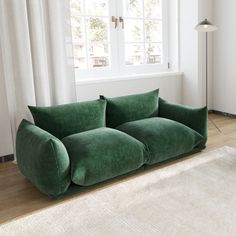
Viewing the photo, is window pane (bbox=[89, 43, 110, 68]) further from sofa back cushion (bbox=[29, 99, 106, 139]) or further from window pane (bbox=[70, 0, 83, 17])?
sofa back cushion (bbox=[29, 99, 106, 139])

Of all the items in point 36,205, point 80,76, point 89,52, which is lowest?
point 36,205

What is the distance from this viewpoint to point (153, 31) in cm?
448

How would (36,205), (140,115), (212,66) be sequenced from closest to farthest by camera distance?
(36,205)
(140,115)
(212,66)

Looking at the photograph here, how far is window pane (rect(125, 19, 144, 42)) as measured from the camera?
165 inches

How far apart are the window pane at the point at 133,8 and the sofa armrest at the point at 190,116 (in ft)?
5.15

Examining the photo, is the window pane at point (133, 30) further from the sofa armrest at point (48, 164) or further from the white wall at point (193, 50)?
the sofa armrest at point (48, 164)

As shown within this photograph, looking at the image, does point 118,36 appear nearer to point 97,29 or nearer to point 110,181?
point 97,29

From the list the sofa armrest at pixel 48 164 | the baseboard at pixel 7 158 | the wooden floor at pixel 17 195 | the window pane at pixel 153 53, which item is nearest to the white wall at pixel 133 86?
the window pane at pixel 153 53

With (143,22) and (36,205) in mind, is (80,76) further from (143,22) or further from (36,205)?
(36,205)

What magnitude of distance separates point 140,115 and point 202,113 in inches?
25.2

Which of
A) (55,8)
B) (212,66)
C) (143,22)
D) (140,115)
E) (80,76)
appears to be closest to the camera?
(55,8)

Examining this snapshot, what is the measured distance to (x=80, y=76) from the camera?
384 centimetres

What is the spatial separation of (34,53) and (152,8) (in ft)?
7.18

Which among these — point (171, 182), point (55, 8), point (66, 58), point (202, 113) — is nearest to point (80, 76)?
point (66, 58)
